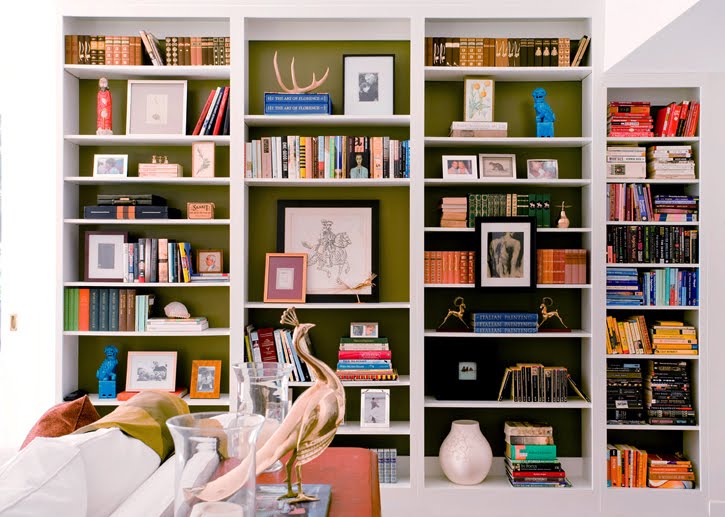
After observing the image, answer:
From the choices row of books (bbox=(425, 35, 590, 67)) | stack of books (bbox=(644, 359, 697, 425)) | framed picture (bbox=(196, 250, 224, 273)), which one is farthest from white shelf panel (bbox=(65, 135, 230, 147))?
stack of books (bbox=(644, 359, 697, 425))

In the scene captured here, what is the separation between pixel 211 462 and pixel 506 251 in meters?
2.88

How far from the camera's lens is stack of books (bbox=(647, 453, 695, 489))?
379 cm

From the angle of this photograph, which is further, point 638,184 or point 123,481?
point 638,184

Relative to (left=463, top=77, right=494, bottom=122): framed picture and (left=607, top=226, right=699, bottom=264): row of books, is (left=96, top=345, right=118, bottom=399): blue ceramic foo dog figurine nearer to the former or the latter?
(left=463, top=77, right=494, bottom=122): framed picture

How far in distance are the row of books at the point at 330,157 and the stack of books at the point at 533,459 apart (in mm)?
1577

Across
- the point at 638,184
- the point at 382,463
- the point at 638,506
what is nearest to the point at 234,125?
the point at 382,463

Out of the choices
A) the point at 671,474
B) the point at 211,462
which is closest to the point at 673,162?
the point at 671,474

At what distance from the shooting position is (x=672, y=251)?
3822 mm

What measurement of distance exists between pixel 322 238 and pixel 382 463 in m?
1.31

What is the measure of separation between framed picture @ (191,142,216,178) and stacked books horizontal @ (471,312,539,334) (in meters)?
1.71

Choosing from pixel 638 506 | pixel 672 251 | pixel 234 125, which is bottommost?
pixel 638 506

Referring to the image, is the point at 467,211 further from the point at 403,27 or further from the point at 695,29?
the point at 695,29

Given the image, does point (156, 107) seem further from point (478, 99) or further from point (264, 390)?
point (264, 390)

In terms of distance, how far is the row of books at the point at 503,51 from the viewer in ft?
12.7
